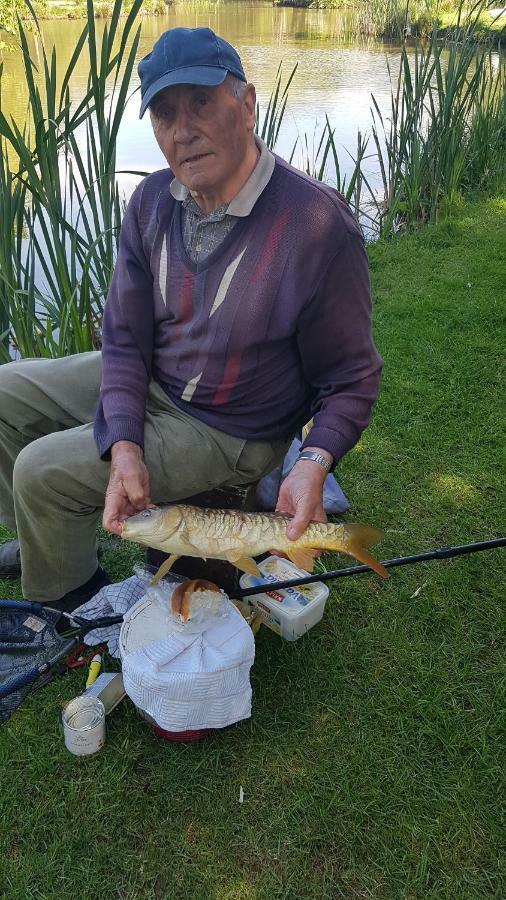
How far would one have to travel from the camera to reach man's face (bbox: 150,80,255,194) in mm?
1771

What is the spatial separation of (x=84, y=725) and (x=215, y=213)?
149 centimetres

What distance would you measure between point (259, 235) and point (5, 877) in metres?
1.77

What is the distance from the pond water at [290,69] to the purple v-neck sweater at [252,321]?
127 inches

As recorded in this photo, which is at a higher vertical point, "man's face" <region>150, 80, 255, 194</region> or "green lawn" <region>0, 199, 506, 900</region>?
"man's face" <region>150, 80, 255, 194</region>

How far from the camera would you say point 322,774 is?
189 cm

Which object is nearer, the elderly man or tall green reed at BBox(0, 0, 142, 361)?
the elderly man

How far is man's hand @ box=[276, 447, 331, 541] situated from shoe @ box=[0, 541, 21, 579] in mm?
1207

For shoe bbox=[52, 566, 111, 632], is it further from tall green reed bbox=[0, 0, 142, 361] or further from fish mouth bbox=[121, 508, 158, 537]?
tall green reed bbox=[0, 0, 142, 361]

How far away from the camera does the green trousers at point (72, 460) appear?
1.98 metres

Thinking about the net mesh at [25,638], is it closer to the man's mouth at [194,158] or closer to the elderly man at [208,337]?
the elderly man at [208,337]

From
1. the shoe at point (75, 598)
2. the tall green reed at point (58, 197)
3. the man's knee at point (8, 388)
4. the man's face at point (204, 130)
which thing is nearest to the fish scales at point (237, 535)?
the shoe at point (75, 598)

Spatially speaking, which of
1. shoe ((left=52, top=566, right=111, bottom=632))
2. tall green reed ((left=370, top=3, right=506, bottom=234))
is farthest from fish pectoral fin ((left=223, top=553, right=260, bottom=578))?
tall green reed ((left=370, top=3, right=506, bottom=234))

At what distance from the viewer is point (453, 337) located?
4359mm

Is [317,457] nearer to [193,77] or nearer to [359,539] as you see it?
[359,539]
